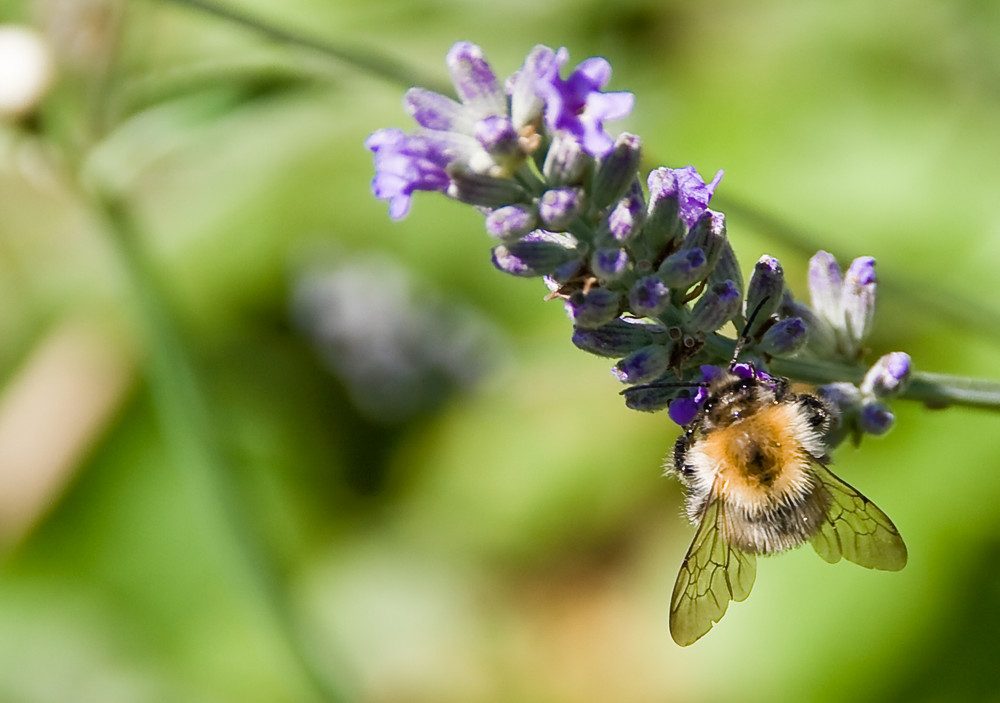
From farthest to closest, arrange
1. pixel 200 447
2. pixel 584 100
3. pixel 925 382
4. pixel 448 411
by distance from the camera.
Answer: pixel 448 411, pixel 200 447, pixel 925 382, pixel 584 100

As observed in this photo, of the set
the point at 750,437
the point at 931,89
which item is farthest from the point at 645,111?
the point at 750,437

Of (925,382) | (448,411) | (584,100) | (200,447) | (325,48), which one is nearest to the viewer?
(584,100)

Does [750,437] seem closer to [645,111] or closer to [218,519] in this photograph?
[218,519]

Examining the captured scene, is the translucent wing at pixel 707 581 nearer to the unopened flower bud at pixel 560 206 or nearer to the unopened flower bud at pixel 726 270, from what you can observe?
the unopened flower bud at pixel 726 270

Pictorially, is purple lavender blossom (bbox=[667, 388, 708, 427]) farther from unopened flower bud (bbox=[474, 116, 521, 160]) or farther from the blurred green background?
the blurred green background

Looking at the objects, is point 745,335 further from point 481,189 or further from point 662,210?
point 481,189

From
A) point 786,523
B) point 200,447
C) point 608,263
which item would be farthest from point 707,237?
point 200,447

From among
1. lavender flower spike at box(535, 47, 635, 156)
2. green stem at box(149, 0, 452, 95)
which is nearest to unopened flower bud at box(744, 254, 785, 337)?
lavender flower spike at box(535, 47, 635, 156)

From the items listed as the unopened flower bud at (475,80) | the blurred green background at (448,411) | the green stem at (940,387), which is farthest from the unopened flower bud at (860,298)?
the blurred green background at (448,411)
